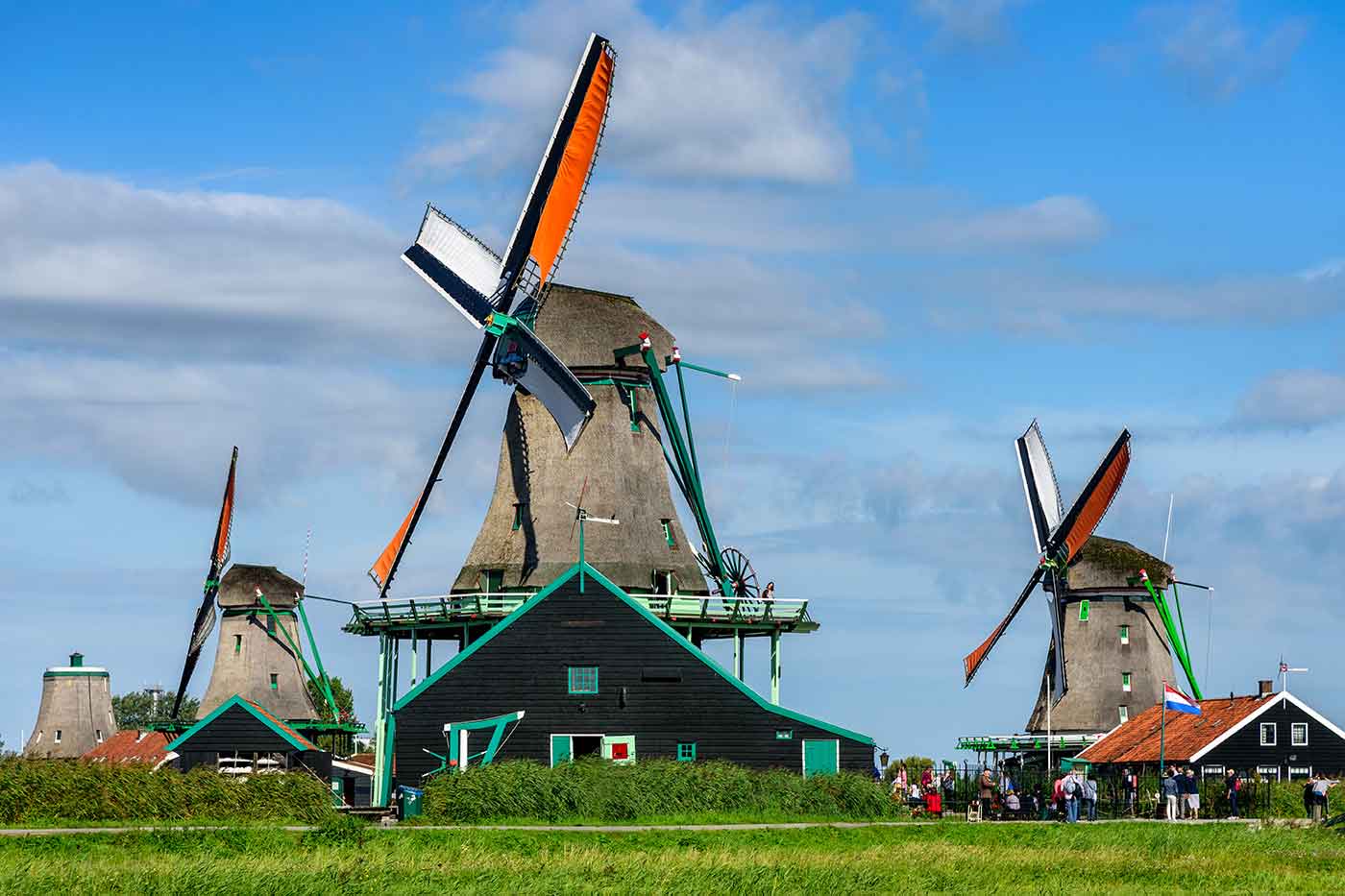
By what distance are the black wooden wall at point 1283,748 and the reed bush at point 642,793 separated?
15.0 meters

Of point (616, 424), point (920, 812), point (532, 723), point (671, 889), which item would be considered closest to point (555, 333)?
point (616, 424)

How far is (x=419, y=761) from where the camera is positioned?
1804 inches

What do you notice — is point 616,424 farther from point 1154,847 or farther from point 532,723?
point 1154,847

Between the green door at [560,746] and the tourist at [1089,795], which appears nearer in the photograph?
the tourist at [1089,795]

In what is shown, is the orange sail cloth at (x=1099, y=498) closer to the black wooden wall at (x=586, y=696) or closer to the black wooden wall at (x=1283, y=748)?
the black wooden wall at (x=1283, y=748)

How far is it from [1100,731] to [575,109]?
29661 millimetres

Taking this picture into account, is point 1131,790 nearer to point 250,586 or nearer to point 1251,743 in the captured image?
point 1251,743

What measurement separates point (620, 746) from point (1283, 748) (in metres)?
20.9

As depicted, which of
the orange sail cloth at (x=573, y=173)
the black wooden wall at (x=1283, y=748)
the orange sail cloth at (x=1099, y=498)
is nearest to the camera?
the orange sail cloth at (x=573, y=173)

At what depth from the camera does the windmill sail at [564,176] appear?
4847 centimetres

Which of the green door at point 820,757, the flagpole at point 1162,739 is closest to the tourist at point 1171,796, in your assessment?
the flagpole at point 1162,739

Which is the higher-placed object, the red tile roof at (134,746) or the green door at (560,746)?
the green door at (560,746)

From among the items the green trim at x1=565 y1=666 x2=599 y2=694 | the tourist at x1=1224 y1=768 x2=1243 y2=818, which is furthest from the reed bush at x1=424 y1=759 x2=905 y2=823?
the tourist at x1=1224 y1=768 x2=1243 y2=818

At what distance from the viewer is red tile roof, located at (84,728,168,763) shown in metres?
65.3
